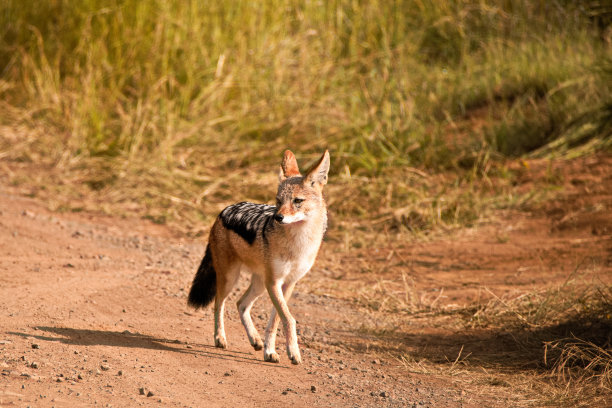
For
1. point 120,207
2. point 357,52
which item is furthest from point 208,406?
point 357,52

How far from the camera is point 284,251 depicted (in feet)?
14.3

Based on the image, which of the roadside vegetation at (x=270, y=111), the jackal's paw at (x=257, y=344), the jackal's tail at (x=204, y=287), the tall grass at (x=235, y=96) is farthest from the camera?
the tall grass at (x=235, y=96)

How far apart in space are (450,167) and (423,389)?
16.2 feet

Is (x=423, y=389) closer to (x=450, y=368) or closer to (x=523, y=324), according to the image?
(x=450, y=368)

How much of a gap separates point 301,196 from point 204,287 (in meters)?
1.05

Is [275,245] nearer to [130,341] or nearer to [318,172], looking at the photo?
[318,172]

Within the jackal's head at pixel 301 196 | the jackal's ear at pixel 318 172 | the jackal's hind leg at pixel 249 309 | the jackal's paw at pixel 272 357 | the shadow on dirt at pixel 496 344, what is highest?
the jackal's ear at pixel 318 172

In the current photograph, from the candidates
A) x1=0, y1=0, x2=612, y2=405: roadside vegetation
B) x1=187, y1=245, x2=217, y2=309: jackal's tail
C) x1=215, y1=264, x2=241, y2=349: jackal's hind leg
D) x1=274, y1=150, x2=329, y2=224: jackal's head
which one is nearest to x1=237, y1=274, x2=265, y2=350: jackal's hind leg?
x1=215, y1=264, x2=241, y2=349: jackal's hind leg

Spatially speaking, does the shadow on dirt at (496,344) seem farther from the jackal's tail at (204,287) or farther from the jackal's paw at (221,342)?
the jackal's tail at (204,287)

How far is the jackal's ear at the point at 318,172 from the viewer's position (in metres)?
4.39

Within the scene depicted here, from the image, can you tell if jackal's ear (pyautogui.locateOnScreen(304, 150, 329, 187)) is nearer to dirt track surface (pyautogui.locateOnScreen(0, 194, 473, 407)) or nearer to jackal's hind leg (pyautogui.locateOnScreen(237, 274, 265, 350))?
jackal's hind leg (pyautogui.locateOnScreen(237, 274, 265, 350))

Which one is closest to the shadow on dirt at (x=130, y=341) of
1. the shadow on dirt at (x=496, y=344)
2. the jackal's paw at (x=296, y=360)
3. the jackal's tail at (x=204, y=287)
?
the jackal's paw at (x=296, y=360)

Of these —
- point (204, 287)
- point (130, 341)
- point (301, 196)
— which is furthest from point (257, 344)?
point (301, 196)

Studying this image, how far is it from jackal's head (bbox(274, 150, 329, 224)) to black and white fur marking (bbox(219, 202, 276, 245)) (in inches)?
9.4
